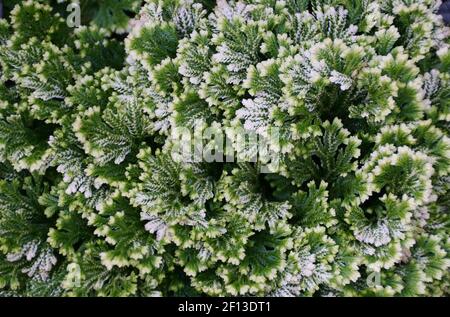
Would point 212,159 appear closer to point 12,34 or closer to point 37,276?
point 37,276

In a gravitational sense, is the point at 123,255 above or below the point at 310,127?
below

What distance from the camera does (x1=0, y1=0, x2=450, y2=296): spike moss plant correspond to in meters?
2.72

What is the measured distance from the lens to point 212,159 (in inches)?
115

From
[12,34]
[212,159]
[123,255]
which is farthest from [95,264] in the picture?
[12,34]

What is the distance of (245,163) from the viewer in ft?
9.43

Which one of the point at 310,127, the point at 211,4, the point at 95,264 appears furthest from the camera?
the point at 211,4

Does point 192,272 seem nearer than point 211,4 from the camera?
Yes

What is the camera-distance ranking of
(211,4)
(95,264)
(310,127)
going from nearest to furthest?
(310,127) < (95,264) < (211,4)

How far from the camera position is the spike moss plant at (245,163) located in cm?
272

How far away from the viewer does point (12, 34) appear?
3.37 m

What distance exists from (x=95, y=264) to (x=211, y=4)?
5.83 feet
